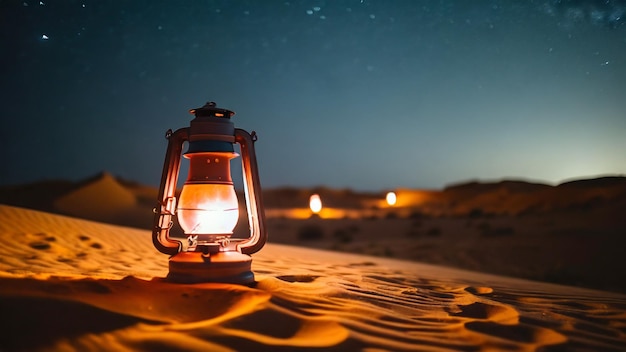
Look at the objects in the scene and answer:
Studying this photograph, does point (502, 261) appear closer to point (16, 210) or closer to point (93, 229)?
point (93, 229)

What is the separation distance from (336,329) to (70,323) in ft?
4.52

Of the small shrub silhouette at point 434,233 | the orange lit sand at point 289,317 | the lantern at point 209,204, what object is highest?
the lantern at point 209,204

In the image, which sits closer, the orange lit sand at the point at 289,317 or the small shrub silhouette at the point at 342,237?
the orange lit sand at the point at 289,317

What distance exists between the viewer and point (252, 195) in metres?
3.60

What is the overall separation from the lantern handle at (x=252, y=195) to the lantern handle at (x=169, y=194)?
46cm

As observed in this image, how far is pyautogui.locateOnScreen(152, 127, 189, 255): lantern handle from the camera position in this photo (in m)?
3.56

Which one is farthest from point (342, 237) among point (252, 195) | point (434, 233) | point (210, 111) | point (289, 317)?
point (289, 317)

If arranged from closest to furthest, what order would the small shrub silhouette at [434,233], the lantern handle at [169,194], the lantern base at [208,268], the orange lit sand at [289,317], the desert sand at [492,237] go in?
the orange lit sand at [289,317]
the lantern base at [208,268]
the lantern handle at [169,194]
the desert sand at [492,237]
the small shrub silhouette at [434,233]

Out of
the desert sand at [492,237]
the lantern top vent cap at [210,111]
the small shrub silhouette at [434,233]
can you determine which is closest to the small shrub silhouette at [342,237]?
the desert sand at [492,237]

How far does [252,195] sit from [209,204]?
360 millimetres

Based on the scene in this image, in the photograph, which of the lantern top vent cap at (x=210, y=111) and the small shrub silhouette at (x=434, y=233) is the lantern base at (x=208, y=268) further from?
the small shrub silhouette at (x=434, y=233)

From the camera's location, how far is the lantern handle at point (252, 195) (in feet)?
11.7

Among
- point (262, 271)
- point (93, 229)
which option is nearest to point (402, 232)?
point (93, 229)

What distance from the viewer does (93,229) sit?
7.93 meters
